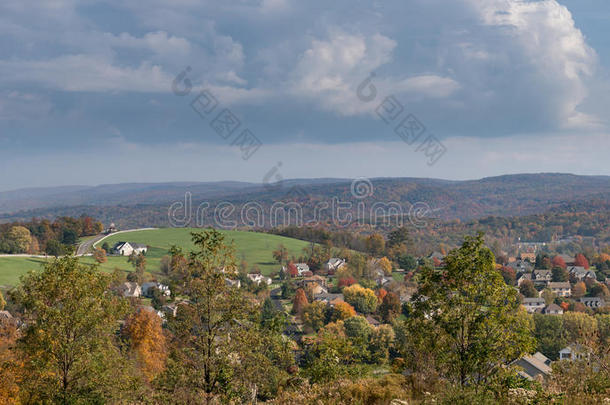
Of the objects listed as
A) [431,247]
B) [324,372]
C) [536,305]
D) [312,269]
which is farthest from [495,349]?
[431,247]

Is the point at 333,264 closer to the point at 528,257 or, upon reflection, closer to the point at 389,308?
the point at 389,308

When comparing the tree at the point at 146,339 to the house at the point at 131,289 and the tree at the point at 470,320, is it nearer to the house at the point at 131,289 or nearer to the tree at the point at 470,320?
the house at the point at 131,289

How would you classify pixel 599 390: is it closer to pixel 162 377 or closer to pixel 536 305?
pixel 162 377

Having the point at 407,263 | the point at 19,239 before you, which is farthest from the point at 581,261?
the point at 19,239

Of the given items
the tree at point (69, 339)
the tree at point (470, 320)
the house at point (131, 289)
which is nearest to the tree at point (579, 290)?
the house at point (131, 289)

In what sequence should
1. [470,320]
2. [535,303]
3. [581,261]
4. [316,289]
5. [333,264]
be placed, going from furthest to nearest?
1. [581,261]
2. [333,264]
3. [316,289]
4. [535,303]
5. [470,320]
